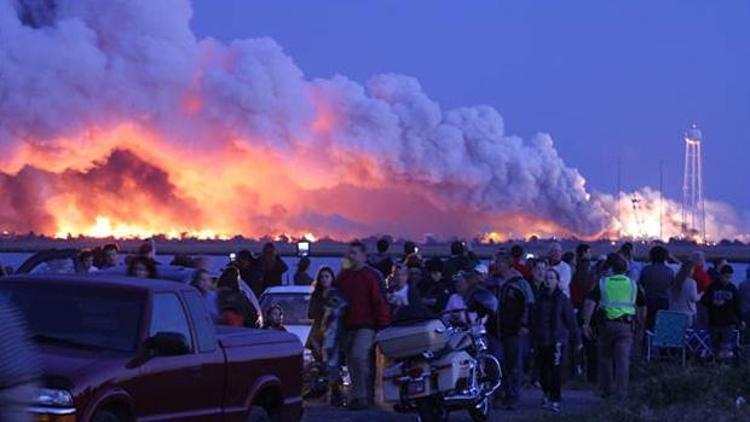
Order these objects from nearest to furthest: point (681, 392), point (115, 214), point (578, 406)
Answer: point (681, 392), point (578, 406), point (115, 214)

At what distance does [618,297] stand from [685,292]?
12.9 feet

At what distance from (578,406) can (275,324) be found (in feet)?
12.9

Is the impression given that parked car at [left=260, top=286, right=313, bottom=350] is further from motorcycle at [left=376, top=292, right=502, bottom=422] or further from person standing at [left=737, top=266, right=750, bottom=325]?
person standing at [left=737, top=266, right=750, bottom=325]

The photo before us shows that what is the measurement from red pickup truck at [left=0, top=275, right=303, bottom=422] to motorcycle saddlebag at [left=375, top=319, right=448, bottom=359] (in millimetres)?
2663

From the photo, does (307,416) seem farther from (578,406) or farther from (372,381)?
(578,406)

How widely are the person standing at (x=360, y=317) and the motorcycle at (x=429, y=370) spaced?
1745 mm

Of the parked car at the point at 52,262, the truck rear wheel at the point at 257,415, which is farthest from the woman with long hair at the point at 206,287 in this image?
the parked car at the point at 52,262

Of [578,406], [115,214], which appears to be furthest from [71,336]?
[115,214]

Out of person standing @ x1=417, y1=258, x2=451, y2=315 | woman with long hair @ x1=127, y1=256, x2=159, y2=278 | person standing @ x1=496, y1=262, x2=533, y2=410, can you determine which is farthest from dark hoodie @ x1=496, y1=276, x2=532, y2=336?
woman with long hair @ x1=127, y1=256, x2=159, y2=278

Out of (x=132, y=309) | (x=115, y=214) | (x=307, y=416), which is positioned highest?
(x=115, y=214)

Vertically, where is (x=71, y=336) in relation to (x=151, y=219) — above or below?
below

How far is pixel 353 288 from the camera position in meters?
16.8

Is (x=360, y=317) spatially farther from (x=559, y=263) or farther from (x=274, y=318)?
(x=559, y=263)

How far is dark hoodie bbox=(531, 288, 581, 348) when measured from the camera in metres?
17.4
